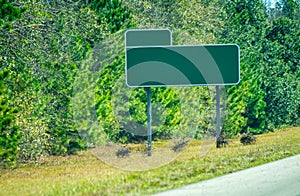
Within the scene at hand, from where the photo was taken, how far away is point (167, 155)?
26.2 meters

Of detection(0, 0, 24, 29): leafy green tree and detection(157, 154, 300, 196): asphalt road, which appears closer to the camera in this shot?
detection(157, 154, 300, 196): asphalt road

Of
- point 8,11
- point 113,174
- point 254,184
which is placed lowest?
point 113,174

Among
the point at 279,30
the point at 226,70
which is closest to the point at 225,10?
the point at 279,30

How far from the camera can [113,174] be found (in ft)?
66.0

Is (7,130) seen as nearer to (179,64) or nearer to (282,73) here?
(179,64)

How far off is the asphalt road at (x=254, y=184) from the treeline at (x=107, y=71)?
627 cm

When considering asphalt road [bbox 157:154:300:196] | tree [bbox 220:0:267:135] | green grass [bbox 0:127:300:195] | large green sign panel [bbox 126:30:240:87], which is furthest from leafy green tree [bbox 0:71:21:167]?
tree [bbox 220:0:267:135]

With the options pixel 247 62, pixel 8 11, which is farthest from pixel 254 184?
pixel 247 62

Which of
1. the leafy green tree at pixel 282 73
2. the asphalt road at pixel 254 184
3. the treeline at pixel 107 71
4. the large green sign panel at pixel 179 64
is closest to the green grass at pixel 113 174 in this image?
the asphalt road at pixel 254 184

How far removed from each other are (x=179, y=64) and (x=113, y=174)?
735cm

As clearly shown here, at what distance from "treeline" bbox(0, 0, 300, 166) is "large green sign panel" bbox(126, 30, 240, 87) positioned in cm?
210

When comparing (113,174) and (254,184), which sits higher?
(254,184)

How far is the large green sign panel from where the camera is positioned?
25422 mm

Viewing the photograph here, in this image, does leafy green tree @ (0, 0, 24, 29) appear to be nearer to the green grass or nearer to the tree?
the green grass
